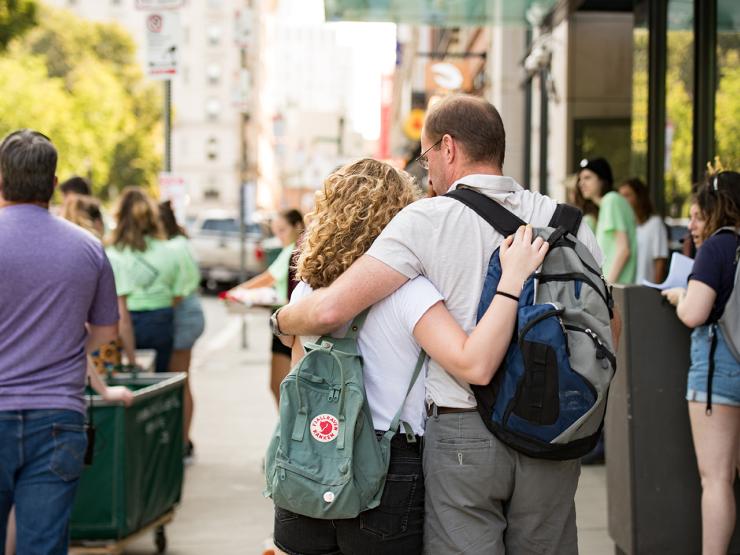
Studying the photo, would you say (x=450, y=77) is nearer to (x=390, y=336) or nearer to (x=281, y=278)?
(x=281, y=278)

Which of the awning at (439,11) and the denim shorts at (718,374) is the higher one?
Answer: the awning at (439,11)

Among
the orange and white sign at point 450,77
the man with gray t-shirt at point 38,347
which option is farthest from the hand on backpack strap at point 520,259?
the orange and white sign at point 450,77

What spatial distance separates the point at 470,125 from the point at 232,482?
5.53 m

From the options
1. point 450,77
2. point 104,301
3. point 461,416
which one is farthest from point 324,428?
point 450,77

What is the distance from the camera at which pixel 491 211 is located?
10.00 feet

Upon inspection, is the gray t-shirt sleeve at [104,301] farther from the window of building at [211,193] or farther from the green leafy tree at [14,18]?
the window of building at [211,193]

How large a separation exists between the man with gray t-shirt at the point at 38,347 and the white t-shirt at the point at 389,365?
146 centimetres

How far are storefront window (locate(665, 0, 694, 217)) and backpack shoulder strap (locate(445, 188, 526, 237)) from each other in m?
5.65

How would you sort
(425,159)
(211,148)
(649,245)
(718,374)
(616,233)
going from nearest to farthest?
(425,159), (718,374), (616,233), (649,245), (211,148)

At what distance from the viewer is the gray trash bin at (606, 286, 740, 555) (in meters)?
5.32

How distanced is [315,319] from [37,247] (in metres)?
1.52

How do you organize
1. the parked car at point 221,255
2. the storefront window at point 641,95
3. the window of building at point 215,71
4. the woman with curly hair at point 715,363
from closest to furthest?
the woman with curly hair at point 715,363
the storefront window at point 641,95
the parked car at point 221,255
the window of building at point 215,71

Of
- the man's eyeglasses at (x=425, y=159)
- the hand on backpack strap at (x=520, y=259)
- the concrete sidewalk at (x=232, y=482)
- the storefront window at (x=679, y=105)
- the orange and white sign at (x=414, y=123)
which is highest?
the orange and white sign at (x=414, y=123)

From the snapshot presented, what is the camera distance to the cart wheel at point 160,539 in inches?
249
